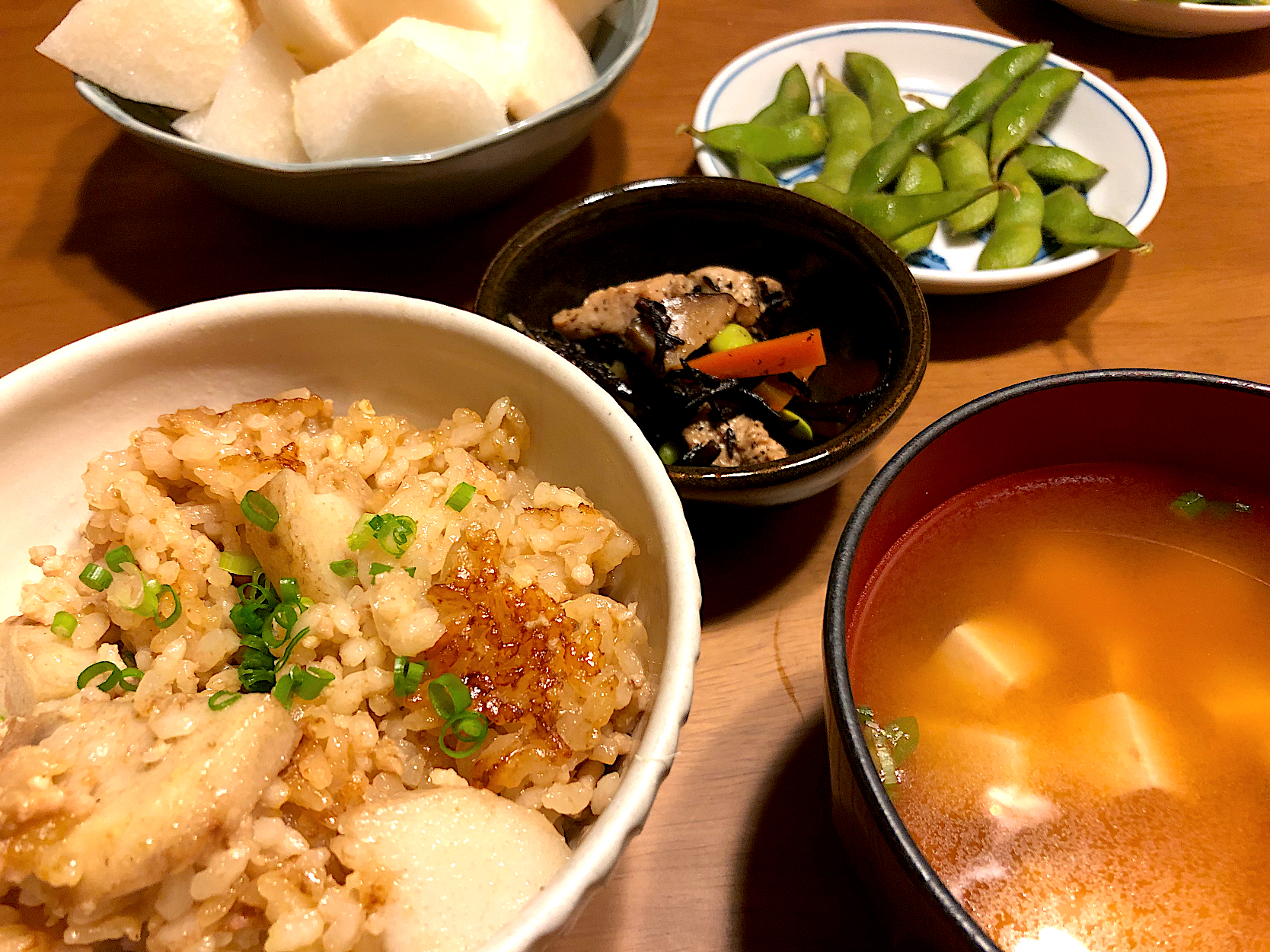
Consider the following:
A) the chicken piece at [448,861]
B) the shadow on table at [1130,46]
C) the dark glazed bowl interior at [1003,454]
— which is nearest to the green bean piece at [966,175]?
the shadow on table at [1130,46]

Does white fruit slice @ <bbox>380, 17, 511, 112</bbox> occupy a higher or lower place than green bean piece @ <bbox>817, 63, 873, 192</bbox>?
higher

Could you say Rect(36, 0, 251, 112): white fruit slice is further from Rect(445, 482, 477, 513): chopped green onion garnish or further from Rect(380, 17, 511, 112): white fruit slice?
Rect(445, 482, 477, 513): chopped green onion garnish

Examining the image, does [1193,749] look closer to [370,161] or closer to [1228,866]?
[1228,866]

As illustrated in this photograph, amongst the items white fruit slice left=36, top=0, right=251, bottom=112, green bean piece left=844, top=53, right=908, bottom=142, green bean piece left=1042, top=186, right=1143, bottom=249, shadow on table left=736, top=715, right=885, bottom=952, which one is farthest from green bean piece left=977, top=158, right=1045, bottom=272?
white fruit slice left=36, top=0, right=251, bottom=112

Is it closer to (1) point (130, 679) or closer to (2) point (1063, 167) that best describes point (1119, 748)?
(1) point (130, 679)

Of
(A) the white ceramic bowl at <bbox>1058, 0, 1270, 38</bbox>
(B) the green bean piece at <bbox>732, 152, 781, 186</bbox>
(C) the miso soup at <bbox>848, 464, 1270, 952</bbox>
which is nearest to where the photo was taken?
(C) the miso soup at <bbox>848, 464, 1270, 952</bbox>

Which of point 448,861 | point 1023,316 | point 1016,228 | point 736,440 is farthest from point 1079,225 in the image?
point 448,861
